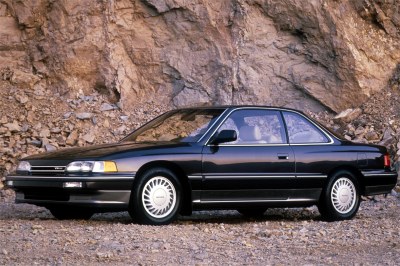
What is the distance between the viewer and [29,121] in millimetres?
17281

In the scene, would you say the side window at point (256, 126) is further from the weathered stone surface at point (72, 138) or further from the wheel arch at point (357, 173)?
the weathered stone surface at point (72, 138)

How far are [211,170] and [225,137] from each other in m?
0.40

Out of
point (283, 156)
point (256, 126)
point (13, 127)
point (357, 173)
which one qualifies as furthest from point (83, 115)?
point (283, 156)

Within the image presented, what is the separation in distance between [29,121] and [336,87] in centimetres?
618

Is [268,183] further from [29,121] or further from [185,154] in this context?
[29,121]

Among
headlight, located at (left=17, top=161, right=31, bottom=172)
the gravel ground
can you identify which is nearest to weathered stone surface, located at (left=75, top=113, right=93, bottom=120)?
the gravel ground

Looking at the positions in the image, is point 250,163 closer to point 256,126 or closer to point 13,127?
point 256,126

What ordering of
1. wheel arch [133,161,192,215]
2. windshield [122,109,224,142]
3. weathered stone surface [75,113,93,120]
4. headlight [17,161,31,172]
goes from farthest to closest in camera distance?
weathered stone surface [75,113,93,120] → windshield [122,109,224,142] → headlight [17,161,31,172] → wheel arch [133,161,192,215]

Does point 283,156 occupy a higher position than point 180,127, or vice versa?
point 180,127

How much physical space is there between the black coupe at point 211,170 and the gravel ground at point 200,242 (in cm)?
26

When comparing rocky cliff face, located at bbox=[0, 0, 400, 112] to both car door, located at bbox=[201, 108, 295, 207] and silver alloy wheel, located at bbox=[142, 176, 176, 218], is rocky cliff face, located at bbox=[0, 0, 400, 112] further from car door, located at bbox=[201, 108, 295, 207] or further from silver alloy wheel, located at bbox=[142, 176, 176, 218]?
silver alloy wheel, located at bbox=[142, 176, 176, 218]

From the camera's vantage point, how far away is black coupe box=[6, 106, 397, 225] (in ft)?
32.6

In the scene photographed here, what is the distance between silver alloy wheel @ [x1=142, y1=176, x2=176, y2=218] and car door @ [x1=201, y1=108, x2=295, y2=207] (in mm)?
428

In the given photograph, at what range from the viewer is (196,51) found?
19203mm
